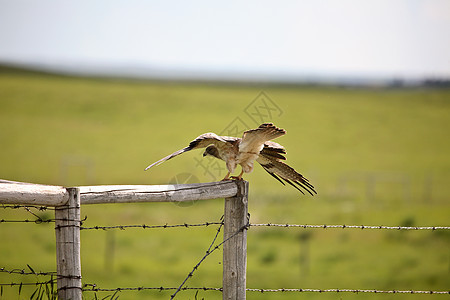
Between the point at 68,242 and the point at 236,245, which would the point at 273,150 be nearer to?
the point at 236,245

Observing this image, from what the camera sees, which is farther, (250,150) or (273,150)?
(273,150)

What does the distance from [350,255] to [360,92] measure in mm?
67807

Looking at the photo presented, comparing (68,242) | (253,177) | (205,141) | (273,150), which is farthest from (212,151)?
(253,177)

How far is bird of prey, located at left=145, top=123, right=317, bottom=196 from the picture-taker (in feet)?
13.8

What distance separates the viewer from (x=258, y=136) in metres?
4.23

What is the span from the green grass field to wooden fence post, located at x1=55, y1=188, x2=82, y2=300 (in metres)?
0.67

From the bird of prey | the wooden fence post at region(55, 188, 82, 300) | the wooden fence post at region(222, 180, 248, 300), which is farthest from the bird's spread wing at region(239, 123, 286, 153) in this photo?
the wooden fence post at region(55, 188, 82, 300)

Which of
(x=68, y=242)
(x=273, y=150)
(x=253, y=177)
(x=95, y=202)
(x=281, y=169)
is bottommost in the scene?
(x=68, y=242)

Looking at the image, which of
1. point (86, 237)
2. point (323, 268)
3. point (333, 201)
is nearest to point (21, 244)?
point (86, 237)

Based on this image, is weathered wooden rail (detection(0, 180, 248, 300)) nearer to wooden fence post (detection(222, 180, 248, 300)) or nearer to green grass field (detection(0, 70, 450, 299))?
wooden fence post (detection(222, 180, 248, 300))

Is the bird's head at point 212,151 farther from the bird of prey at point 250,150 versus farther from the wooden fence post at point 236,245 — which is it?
the wooden fence post at point 236,245

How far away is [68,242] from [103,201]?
1.18 feet

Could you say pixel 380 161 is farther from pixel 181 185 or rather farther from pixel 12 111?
pixel 181 185

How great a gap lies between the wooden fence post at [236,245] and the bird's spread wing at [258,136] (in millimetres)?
267
